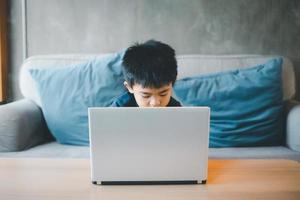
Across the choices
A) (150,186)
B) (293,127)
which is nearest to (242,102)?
(293,127)

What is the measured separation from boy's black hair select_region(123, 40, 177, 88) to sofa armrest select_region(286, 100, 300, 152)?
0.73m

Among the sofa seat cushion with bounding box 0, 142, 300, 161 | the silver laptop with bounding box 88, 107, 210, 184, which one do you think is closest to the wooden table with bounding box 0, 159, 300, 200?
the silver laptop with bounding box 88, 107, 210, 184

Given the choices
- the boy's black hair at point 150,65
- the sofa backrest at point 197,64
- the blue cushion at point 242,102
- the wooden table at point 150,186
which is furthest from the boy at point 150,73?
the sofa backrest at point 197,64

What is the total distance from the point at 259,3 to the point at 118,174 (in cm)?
170

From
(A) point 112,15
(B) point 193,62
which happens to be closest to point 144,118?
(B) point 193,62

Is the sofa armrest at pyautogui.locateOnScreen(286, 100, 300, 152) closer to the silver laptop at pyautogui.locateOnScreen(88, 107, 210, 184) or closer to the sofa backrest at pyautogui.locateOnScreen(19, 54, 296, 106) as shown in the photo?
the sofa backrest at pyautogui.locateOnScreen(19, 54, 296, 106)

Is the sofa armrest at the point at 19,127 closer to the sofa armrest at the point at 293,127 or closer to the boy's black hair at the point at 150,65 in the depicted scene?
the boy's black hair at the point at 150,65

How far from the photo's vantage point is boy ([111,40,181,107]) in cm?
135

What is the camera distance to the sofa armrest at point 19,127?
176cm

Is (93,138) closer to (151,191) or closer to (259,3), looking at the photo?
(151,191)

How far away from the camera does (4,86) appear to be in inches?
94.9

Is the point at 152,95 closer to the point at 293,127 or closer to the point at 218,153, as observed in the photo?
the point at 218,153

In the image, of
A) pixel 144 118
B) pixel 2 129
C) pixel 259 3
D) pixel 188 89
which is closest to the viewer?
pixel 144 118

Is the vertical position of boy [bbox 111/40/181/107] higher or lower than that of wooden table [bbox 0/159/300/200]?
higher
